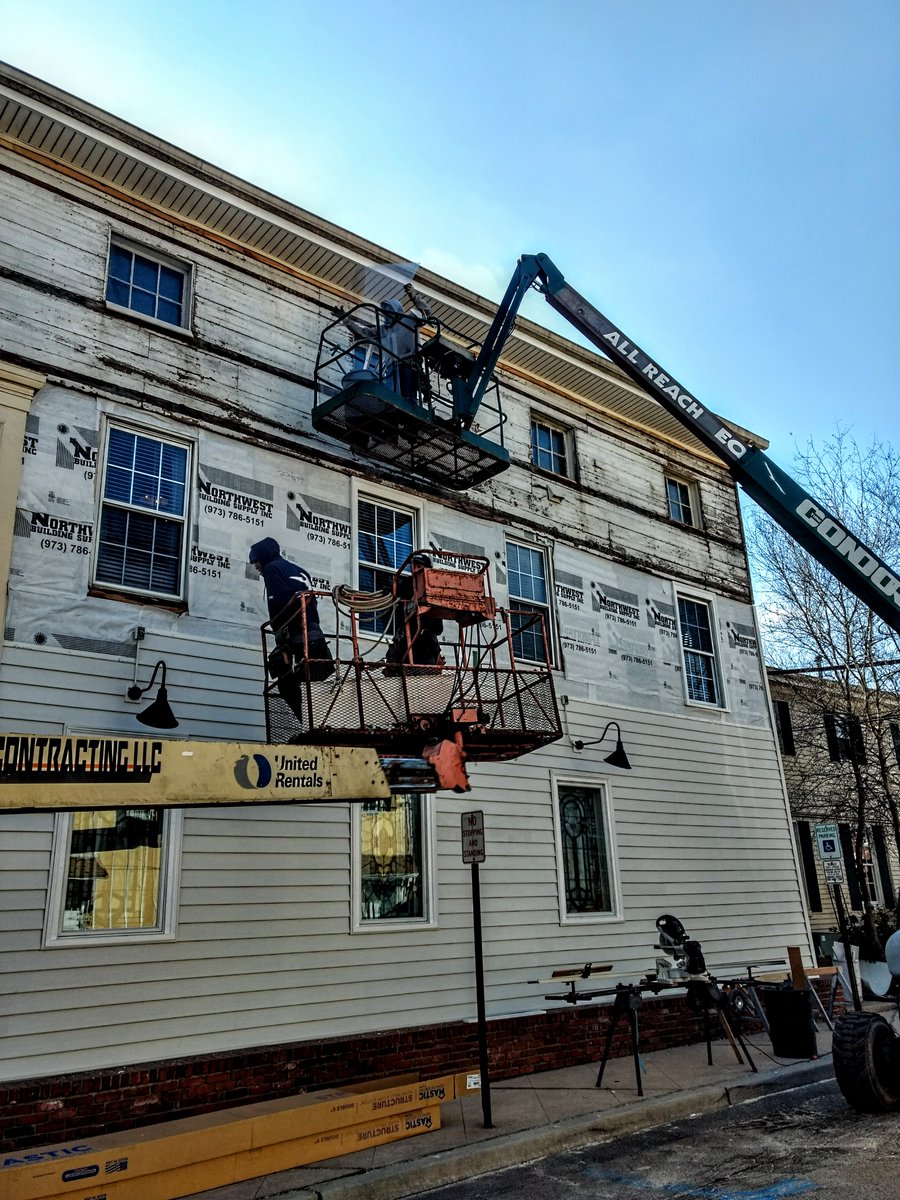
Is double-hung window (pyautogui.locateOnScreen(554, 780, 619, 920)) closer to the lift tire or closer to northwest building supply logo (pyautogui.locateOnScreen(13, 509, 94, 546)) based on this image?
the lift tire

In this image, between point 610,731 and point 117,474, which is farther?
point 610,731

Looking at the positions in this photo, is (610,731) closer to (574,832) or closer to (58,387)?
(574,832)

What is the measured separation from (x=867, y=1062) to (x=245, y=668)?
6797 mm

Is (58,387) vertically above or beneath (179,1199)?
above

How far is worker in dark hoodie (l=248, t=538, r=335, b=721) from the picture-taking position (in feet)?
25.6

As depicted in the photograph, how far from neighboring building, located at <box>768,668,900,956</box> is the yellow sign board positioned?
17.7 metres

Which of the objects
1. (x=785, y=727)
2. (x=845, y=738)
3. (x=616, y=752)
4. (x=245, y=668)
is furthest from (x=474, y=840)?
(x=785, y=727)

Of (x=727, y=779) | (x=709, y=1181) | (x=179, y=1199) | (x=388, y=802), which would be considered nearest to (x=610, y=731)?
(x=727, y=779)

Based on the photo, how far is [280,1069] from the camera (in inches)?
349

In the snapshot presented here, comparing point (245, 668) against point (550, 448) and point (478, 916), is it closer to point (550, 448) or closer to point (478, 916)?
point (478, 916)

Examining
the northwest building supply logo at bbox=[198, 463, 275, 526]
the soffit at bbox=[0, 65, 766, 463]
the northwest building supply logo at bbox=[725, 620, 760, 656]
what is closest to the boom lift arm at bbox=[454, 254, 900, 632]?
the soffit at bbox=[0, 65, 766, 463]

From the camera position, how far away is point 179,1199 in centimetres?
666

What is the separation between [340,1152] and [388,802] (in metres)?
3.92

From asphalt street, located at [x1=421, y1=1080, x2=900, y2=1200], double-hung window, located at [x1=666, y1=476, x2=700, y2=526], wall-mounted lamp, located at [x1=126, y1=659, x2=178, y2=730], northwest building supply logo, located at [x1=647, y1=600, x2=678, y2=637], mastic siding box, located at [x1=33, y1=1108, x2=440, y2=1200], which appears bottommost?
asphalt street, located at [x1=421, y1=1080, x2=900, y2=1200]
